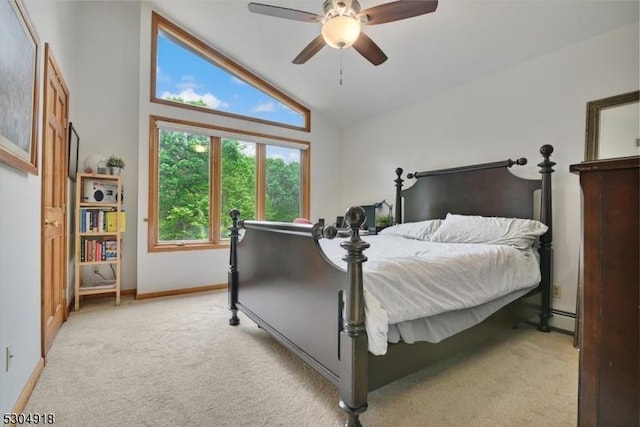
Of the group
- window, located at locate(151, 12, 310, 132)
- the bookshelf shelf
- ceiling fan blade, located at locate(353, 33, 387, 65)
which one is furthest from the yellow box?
ceiling fan blade, located at locate(353, 33, 387, 65)

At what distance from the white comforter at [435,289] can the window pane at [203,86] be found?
2949 mm

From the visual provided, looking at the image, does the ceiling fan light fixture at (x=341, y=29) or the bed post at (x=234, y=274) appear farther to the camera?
the bed post at (x=234, y=274)

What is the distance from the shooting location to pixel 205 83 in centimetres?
421

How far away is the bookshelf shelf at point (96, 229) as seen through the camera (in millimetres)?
3285

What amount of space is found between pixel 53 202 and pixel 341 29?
Answer: 263 centimetres

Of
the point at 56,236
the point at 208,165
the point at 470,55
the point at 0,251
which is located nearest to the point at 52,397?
the point at 0,251

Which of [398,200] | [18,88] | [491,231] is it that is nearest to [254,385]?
[18,88]

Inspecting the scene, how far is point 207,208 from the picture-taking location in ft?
13.9

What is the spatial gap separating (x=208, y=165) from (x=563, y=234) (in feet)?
13.4

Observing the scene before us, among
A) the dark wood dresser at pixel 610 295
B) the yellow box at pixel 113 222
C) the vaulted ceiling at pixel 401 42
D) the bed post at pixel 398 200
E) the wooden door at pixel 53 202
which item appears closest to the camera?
the dark wood dresser at pixel 610 295

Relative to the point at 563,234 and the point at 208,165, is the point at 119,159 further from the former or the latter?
the point at 563,234

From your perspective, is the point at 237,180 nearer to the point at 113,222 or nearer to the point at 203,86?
the point at 203,86

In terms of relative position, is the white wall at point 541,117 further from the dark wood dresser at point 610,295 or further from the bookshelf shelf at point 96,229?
the bookshelf shelf at point 96,229

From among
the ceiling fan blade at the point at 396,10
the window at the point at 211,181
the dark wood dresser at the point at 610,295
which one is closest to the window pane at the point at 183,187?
the window at the point at 211,181
